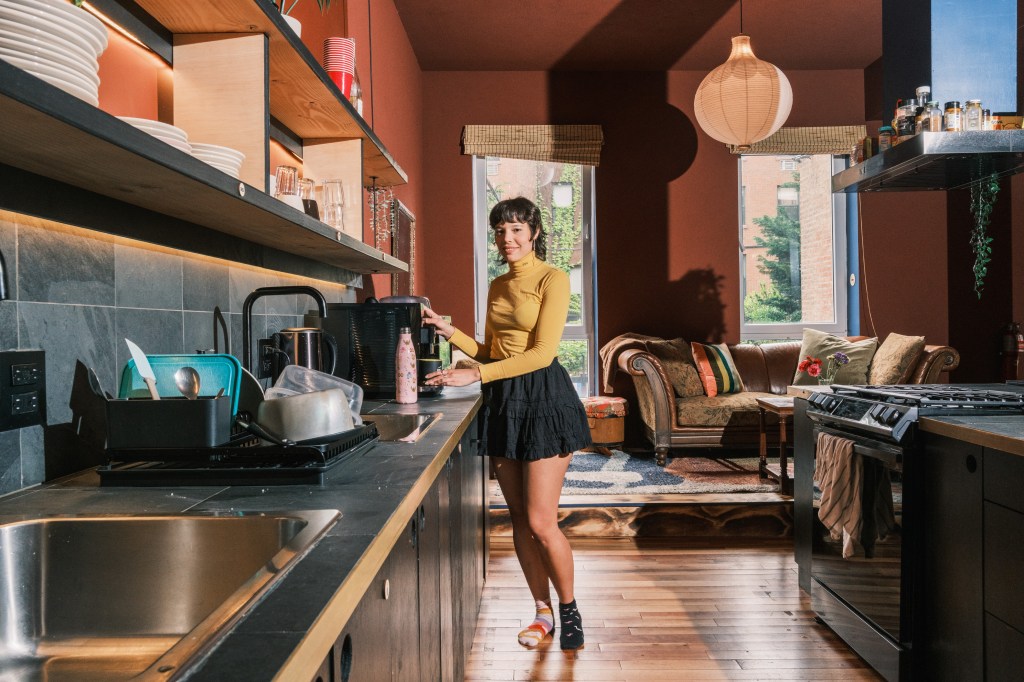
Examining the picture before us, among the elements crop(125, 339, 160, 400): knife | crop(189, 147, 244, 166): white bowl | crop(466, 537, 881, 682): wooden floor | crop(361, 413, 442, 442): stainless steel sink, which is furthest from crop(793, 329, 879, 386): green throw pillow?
crop(125, 339, 160, 400): knife

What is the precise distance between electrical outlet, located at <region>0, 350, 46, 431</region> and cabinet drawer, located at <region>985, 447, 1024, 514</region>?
2049 millimetres

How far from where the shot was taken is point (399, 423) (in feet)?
6.81

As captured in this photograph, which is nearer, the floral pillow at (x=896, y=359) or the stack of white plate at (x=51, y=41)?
the stack of white plate at (x=51, y=41)

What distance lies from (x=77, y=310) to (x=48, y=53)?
0.60 m

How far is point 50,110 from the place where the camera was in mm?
803

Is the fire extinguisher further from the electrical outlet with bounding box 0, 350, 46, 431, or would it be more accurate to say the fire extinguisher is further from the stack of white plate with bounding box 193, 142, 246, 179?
the electrical outlet with bounding box 0, 350, 46, 431

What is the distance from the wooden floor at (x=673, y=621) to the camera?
8.13 feet

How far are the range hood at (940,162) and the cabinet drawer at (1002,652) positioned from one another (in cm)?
145

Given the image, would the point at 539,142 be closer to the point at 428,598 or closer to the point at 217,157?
the point at 217,157

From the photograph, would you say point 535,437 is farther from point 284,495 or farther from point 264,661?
point 264,661

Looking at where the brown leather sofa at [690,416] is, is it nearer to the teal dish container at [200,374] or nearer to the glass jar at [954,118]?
the glass jar at [954,118]

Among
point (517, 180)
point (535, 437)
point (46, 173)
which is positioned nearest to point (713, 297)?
point (517, 180)

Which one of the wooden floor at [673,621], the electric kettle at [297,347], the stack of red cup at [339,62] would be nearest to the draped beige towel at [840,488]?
the wooden floor at [673,621]

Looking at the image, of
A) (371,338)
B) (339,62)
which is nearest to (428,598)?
(371,338)
